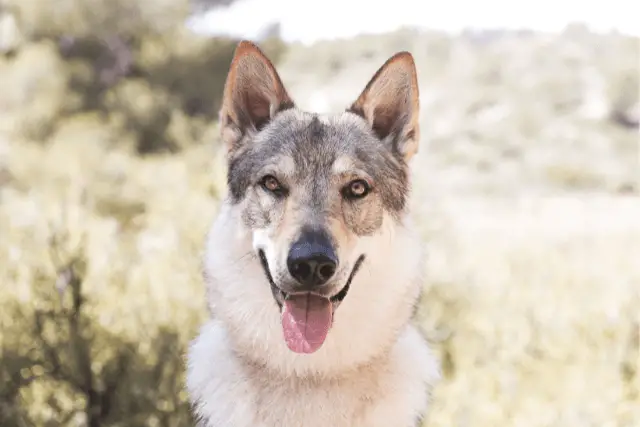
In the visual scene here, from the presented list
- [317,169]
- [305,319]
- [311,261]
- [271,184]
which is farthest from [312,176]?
[305,319]

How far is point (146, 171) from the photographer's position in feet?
23.9

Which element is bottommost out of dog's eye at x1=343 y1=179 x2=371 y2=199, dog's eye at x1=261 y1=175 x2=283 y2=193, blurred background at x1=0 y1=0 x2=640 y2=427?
blurred background at x1=0 y1=0 x2=640 y2=427

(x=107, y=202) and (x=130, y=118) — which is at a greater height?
(x=130, y=118)

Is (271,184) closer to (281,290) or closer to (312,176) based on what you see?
(312,176)

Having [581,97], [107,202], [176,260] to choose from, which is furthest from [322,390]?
[581,97]

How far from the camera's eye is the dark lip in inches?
83.0

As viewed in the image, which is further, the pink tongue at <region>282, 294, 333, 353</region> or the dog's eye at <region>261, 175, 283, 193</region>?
the dog's eye at <region>261, 175, 283, 193</region>

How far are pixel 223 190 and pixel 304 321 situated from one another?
7.19ft

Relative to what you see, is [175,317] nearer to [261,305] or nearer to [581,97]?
[261,305]

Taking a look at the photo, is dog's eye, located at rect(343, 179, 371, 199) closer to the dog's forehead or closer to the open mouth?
the dog's forehead

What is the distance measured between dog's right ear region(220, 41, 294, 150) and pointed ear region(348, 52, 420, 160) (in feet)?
1.20

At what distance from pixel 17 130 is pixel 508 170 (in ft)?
29.0

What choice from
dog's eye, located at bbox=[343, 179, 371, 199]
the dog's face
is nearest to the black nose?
the dog's face

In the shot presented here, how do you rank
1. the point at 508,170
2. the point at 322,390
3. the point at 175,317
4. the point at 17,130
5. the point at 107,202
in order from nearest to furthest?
the point at 322,390
the point at 175,317
the point at 107,202
the point at 17,130
the point at 508,170
